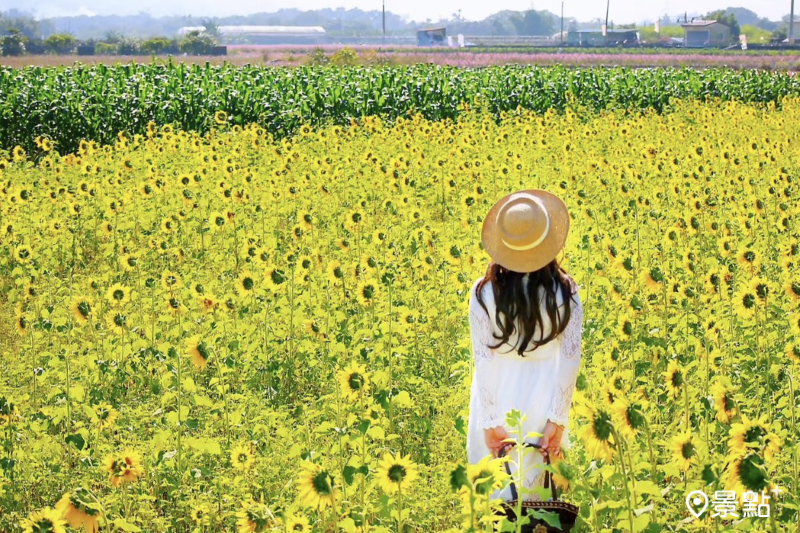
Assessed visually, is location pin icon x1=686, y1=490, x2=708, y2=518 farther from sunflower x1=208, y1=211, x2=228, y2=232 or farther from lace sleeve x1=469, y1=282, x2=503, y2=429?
sunflower x1=208, y1=211, x2=228, y2=232

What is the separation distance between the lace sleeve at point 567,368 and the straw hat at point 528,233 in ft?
0.57

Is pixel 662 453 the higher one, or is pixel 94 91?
pixel 94 91

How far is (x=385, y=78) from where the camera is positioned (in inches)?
672

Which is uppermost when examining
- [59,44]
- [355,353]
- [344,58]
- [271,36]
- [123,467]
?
[271,36]

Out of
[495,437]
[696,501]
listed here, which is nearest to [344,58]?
[696,501]

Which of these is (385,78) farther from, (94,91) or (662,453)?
(662,453)

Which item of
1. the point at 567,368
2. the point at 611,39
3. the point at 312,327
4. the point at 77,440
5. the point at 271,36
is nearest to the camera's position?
the point at 567,368

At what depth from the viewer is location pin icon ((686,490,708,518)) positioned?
3.08m

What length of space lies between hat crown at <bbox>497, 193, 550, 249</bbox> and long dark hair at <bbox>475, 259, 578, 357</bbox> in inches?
4.8

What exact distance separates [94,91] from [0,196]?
24.9 feet

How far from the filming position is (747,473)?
239 centimetres

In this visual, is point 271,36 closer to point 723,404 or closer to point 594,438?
point 723,404

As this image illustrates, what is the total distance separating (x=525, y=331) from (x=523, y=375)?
14 centimetres

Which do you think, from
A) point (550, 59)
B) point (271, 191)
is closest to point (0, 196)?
point (271, 191)
